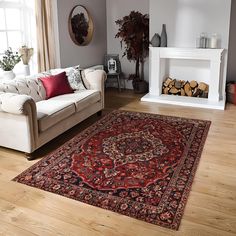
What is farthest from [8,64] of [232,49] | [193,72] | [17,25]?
[232,49]

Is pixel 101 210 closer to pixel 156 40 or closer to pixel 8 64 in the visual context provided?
pixel 8 64

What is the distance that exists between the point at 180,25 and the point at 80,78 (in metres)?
2.18

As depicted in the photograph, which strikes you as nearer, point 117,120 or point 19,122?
point 19,122

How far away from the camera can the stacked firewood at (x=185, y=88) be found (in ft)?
18.3

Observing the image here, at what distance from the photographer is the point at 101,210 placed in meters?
2.40

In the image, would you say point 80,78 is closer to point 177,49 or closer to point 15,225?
point 177,49

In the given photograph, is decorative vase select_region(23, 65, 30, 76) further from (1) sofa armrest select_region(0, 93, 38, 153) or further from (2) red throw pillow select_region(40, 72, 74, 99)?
(1) sofa armrest select_region(0, 93, 38, 153)

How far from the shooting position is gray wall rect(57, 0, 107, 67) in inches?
204

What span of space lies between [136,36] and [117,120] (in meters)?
2.10

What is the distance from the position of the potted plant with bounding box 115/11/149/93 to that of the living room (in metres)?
0.02

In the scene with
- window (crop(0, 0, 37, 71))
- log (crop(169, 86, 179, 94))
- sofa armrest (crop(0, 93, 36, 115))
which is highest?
window (crop(0, 0, 37, 71))

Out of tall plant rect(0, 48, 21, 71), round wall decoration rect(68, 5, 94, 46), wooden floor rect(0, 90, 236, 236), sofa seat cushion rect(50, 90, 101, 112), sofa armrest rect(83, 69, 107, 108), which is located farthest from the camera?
round wall decoration rect(68, 5, 94, 46)

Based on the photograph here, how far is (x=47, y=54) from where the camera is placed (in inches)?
196

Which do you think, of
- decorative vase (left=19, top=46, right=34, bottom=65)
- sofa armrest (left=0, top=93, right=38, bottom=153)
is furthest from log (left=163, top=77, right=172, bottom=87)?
sofa armrest (left=0, top=93, right=38, bottom=153)
